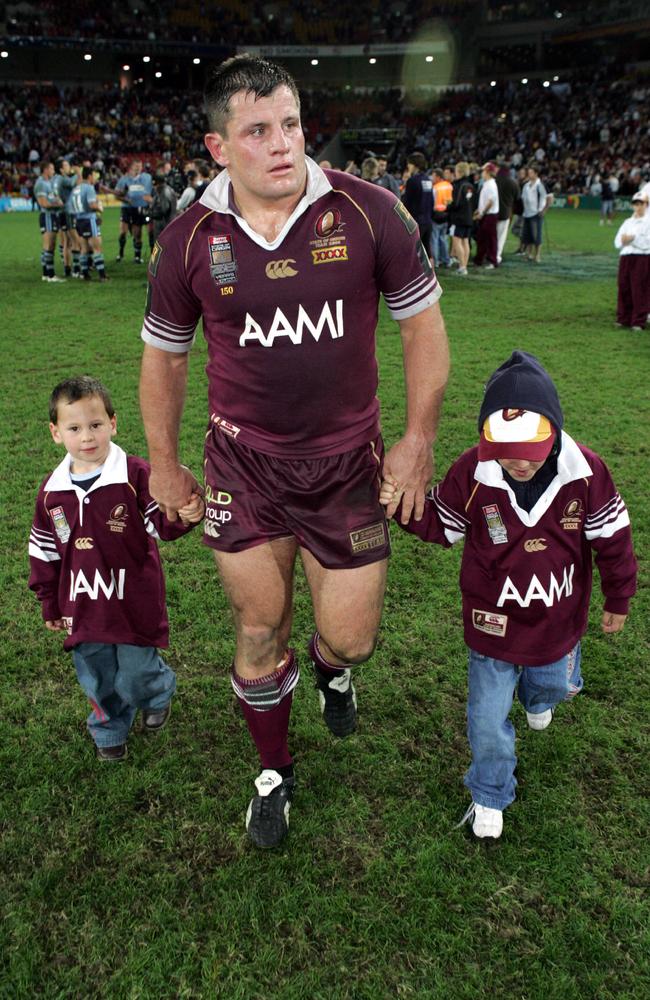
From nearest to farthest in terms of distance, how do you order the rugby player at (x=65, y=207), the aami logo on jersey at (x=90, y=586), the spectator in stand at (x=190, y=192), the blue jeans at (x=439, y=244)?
the aami logo on jersey at (x=90, y=586)
the spectator in stand at (x=190, y=192)
the rugby player at (x=65, y=207)
the blue jeans at (x=439, y=244)

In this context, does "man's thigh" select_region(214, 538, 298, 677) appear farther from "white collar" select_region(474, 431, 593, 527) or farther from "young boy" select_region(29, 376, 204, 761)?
"white collar" select_region(474, 431, 593, 527)

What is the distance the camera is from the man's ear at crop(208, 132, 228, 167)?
8.13 ft

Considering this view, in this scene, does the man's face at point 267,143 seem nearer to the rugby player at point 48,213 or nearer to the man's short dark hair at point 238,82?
the man's short dark hair at point 238,82

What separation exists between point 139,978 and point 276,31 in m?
61.7

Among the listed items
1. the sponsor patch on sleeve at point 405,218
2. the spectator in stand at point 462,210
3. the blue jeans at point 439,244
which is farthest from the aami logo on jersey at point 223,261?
the blue jeans at point 439,244

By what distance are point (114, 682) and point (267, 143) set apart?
7.21 ft

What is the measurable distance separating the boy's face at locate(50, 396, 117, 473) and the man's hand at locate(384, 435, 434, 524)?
1.10m

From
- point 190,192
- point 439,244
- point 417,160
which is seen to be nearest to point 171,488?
point 190,192

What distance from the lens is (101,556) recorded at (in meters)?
2.97

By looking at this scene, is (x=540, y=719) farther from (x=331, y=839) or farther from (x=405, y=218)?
(x=405, y=218)

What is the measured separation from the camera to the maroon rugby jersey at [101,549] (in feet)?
9.64

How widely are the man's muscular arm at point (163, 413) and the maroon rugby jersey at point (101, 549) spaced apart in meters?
0.20

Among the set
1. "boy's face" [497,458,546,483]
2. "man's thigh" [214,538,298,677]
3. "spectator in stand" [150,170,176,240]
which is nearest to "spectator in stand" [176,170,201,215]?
"spectator in stand" [150,170,176,240]

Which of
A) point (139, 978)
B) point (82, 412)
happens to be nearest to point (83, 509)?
point (82, 412)
